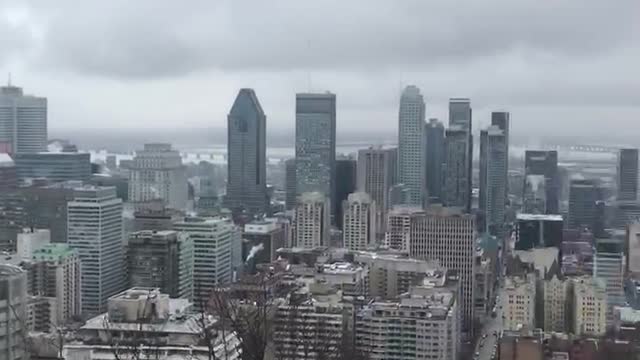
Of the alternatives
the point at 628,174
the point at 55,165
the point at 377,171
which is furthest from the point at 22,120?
the point at 628,174

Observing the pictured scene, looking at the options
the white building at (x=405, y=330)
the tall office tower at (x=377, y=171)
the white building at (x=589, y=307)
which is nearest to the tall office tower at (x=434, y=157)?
the tall office tower at (x=377, y=171)

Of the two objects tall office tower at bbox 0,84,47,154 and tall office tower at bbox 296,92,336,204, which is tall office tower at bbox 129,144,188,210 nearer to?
tall office tower at bbox 296,92,336,204

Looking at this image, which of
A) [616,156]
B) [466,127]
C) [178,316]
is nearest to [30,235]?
[178,316]

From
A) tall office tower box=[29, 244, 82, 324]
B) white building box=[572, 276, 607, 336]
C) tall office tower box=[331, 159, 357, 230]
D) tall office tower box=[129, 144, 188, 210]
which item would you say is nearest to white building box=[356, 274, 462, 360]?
white building box=[572, 276, 607, 336]

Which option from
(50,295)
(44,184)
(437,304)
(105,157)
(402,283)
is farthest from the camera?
(105,157)

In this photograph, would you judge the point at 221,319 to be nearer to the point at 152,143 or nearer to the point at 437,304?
the point at 437,304

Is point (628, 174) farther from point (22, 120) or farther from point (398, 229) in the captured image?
point (22, 120)
